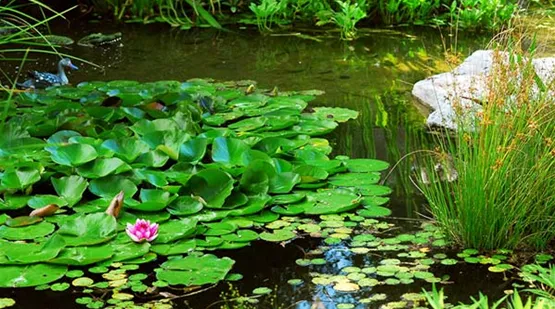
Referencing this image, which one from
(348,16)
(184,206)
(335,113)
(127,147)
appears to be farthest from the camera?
(348,16)

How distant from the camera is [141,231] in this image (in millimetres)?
3244

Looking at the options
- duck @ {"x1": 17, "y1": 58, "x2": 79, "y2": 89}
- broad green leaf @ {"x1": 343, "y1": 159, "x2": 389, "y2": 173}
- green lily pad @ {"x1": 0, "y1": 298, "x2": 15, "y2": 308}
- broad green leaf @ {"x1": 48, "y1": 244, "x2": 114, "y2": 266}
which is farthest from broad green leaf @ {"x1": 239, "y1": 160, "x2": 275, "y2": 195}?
duck @ {"x1": 17, "y1": 58, "x2": 79, "y2": 89}

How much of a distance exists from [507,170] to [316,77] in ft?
9.58

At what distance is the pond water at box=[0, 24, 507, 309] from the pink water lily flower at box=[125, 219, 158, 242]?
276mm

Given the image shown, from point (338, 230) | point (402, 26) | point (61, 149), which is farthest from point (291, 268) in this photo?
point (402, 26)

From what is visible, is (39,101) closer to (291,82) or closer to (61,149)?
(61,149)

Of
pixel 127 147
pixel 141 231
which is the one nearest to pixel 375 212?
pixel 141 231

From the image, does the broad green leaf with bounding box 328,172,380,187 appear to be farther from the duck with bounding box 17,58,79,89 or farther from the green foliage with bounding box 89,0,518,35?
the green foliage with bounding box 89,0,518,35

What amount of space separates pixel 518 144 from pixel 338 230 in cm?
74

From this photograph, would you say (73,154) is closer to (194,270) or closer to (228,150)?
(228,150)

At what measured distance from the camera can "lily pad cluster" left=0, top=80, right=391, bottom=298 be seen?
3180 millimetres

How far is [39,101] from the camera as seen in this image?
15.9 feet

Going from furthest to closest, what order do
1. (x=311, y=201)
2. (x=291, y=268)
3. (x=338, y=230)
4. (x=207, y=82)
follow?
(x=207, y=82) → (x=311, y=201) → (x=338, y=230) → (x=291, y=268)

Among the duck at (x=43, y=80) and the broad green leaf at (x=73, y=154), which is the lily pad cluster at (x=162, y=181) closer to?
the broad green leaf at (x=73, y=154)
